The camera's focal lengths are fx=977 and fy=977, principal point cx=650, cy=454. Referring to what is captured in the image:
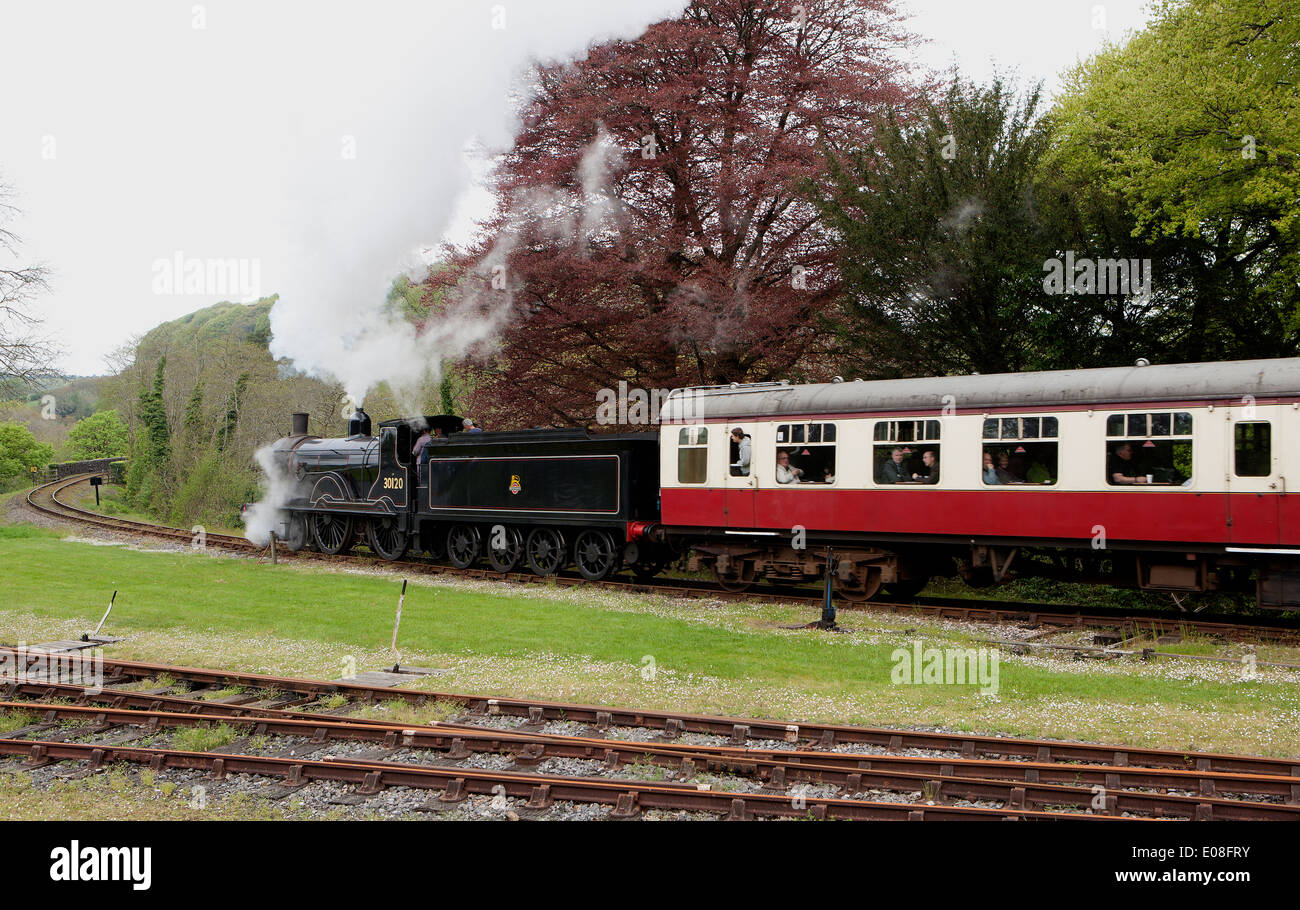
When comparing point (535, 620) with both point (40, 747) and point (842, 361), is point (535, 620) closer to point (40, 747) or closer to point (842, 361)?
point (40, 747)

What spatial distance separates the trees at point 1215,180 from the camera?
15.9 metres

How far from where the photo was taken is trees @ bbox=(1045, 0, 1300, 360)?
1587cm

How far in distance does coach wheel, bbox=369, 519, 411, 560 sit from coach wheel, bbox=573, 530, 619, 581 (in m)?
5.96

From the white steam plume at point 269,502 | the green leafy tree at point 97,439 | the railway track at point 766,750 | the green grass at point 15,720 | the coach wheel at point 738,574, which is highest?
the green leafy tree at point 97,439

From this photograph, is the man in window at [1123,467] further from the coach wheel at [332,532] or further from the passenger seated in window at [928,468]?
the coach wheel at [332,532]

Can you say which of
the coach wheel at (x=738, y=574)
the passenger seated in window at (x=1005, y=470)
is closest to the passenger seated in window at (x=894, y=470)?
the passenger seated in window at (x=1005, y=470)

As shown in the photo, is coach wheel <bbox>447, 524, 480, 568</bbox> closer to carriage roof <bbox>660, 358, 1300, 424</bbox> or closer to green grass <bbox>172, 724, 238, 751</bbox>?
carriage roof <bbox>660, 358, 1300, 424</bbox>

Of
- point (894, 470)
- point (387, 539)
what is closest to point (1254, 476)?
point (894, 470)

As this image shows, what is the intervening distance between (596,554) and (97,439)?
65.8 m

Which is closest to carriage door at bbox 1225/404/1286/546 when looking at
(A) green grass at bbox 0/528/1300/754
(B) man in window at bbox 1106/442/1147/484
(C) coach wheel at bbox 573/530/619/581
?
(B) man in window at bbox 1106/442/1147/484

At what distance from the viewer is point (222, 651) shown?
12.6m

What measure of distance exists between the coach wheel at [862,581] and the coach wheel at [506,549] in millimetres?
7869
